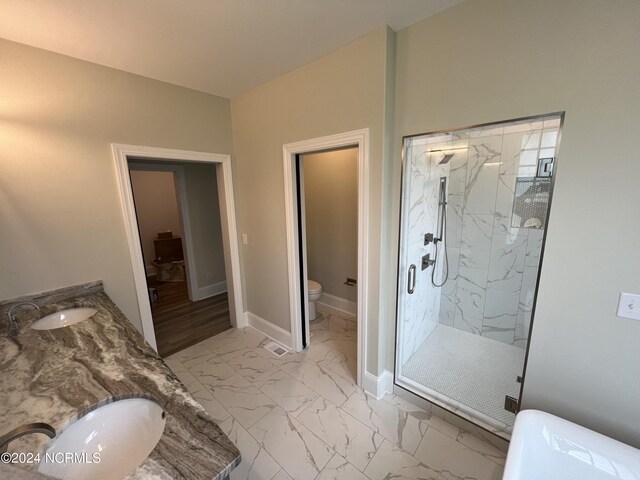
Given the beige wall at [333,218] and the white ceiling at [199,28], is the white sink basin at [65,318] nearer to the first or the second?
the white ceiling at [199,28]

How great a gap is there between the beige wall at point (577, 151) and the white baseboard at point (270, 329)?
1984mm

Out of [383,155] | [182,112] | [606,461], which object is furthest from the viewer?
[182,112]

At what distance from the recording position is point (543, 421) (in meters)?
1.14

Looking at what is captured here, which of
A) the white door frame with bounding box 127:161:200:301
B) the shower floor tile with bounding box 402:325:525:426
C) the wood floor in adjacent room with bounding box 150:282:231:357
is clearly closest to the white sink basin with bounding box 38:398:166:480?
the shower floor tile with bounding box 402:325:525:426

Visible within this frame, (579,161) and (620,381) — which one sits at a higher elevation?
(579,161)

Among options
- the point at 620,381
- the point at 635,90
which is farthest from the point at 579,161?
the point at 620,381

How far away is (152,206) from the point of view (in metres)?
5.49

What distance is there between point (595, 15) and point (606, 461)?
1813 millimetres

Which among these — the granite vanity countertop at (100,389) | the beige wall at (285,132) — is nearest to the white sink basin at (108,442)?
the granite vanity countertop at (100,389)

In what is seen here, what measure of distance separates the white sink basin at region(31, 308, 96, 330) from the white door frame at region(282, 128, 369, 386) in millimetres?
1522

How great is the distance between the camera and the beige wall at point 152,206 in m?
5.34

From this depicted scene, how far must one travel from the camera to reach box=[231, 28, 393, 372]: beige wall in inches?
66.6

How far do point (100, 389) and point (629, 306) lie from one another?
2273mm

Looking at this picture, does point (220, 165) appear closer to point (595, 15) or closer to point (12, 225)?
point (12, 225)
